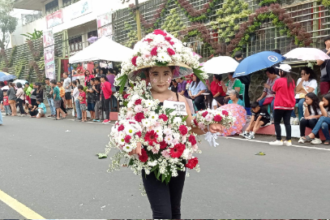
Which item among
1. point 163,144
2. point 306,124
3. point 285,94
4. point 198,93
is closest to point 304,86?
point 306,124

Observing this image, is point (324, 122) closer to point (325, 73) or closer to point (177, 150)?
point (325, 73)

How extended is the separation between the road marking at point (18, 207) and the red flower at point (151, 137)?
2046 mm

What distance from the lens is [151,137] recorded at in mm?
2471

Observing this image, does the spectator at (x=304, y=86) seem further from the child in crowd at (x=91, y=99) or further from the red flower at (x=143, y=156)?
the child in crowd at (x=91, y=99)

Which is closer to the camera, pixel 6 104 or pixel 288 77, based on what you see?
pixel 288 77

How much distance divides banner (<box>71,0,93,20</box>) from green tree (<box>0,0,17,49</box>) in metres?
8.75

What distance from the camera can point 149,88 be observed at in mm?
2725

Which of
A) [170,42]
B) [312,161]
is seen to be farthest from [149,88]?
[312,161]

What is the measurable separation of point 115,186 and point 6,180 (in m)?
1.87

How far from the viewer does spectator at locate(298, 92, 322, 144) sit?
721cm

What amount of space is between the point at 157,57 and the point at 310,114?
5.93m

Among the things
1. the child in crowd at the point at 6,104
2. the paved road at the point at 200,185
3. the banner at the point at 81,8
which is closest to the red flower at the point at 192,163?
the paved road at the point at 200,185

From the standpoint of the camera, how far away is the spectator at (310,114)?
7.21m

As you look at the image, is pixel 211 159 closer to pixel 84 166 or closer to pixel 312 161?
pixel 312 161
